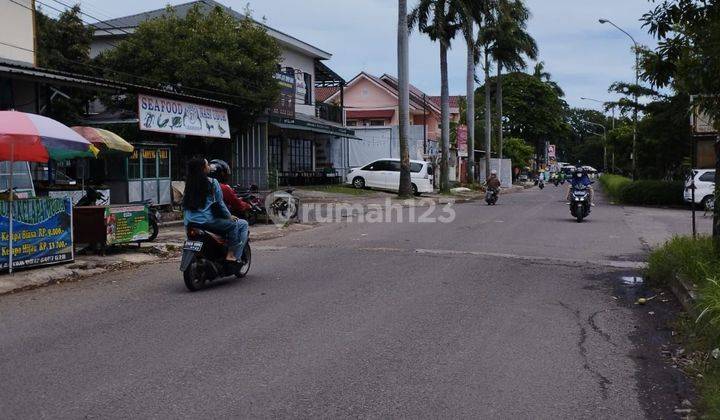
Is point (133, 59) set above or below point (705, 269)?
above

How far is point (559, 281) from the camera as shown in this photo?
995 centimetres

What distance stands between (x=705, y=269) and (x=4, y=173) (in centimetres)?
1175

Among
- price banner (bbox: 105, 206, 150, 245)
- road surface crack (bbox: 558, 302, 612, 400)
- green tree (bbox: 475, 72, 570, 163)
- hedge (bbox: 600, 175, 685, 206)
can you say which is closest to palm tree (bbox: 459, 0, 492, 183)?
hedge (bbox: 600, 175, 685, 206)

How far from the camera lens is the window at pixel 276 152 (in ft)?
105

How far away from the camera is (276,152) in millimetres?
32562

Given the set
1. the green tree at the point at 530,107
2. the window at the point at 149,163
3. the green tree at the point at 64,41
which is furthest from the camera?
the green tree at the point at 530,107

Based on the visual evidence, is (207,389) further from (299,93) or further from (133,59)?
(299,93)

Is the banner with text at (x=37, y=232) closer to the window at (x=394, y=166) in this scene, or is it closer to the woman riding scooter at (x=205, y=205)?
the woman riding scooter at (x=205, y=205)

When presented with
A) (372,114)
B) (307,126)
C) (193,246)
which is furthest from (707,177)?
(372,114)

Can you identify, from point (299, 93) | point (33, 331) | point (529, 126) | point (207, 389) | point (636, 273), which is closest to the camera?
point (207, 389)

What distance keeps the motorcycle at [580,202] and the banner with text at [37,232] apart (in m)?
14.0

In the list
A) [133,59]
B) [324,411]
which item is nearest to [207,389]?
[324,411]

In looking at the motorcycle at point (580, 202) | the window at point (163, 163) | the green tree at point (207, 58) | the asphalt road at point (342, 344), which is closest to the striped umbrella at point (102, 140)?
the window at point (163, 163)

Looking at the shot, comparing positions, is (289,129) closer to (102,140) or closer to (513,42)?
(102,140)
